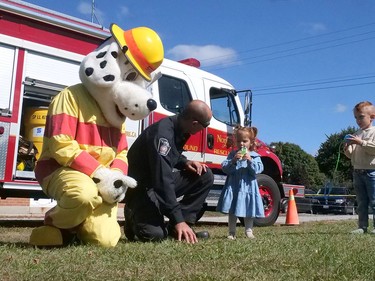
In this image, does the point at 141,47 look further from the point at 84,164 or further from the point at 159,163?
the point at 84,164

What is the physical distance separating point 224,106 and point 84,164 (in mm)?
5919

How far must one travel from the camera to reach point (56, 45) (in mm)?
7500

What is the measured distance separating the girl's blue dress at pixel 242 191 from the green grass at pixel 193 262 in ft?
4.01

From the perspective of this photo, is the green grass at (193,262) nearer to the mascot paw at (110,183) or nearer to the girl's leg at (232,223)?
the mascot paw at (110,183)

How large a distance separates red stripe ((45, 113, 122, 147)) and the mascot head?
0.10 metres

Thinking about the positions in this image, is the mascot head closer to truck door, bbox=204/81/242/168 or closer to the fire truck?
the fire truck

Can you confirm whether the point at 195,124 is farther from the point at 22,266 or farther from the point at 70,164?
the point at 22,266

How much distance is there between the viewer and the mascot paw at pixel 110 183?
4.12m

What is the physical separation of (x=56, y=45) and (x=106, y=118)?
11.5 ft

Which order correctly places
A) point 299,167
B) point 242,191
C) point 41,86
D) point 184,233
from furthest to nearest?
point 299,167 → point 41,86 → point 242,191 → point 184,233

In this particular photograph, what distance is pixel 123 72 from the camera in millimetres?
4441

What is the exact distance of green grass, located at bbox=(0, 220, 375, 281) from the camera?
9.36 ft

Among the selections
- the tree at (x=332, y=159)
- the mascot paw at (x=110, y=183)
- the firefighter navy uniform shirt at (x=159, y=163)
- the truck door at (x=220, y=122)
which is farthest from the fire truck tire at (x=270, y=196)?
the tree at (x=332, y=159)

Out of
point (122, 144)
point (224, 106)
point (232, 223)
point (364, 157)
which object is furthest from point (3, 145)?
point (364, 157)
